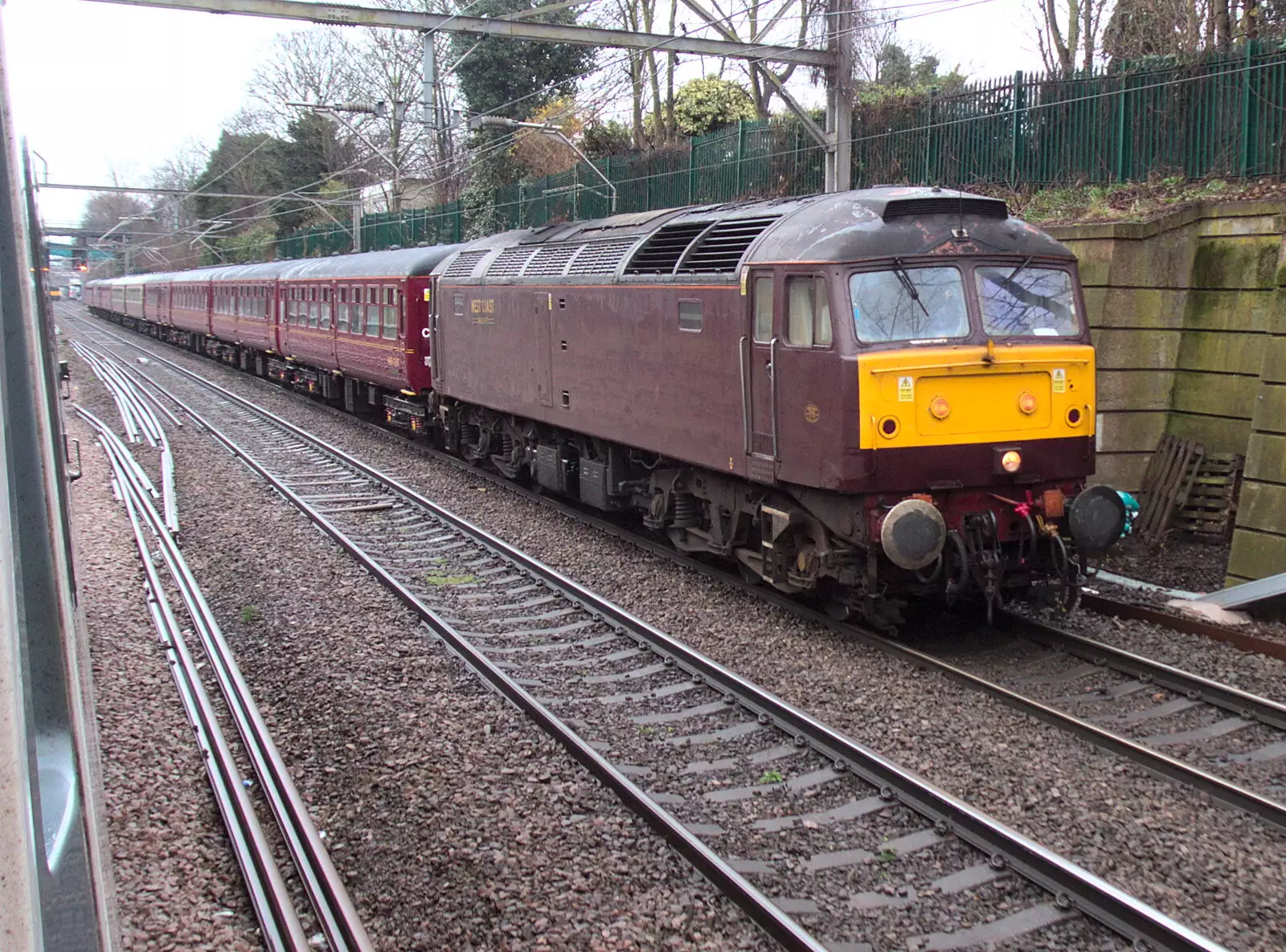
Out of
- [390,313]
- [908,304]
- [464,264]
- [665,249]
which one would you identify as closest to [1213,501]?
[908,304]

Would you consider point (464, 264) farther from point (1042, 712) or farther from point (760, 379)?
point (1042, 712)

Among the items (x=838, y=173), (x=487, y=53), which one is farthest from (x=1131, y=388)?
(x=487, y=53)

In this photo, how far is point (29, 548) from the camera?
2.00 m

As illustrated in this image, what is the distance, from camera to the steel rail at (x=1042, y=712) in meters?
5.56

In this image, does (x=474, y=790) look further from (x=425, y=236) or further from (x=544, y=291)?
(x=425, y=236)

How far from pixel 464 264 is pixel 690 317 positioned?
6992mm

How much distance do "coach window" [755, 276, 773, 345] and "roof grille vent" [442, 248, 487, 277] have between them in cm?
732

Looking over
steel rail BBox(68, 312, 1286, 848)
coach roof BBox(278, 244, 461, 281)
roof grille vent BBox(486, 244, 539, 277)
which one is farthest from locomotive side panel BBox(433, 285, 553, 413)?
steel rail BBox(68, 312, 1286, 848)


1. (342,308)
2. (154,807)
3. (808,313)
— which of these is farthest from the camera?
(342,308)

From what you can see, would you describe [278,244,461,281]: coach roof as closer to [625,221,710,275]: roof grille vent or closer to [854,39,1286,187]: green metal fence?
[854,39,1286,187]: green metal fence

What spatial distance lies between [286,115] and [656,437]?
51.8m

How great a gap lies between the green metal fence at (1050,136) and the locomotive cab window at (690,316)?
6.22 m

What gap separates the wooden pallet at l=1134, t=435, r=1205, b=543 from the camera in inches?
449

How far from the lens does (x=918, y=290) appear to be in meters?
8.01
